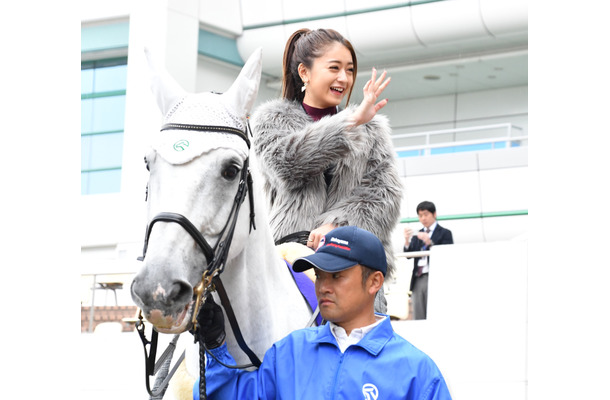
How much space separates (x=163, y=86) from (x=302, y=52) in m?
1.33

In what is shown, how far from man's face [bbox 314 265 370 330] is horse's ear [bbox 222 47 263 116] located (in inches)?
25.2

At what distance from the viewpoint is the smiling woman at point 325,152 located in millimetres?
3428

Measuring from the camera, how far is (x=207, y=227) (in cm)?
249

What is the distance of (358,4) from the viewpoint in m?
19.5

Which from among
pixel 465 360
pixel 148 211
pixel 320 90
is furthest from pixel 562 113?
pixel 465 360

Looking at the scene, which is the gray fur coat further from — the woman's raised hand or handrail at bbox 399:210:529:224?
handrail at bbox 399:210:529:224

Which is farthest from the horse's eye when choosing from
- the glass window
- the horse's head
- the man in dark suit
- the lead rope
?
the glass window

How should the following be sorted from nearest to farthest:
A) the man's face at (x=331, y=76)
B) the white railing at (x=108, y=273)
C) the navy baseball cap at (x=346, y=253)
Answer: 1. the navy baseball cap at (x=346, y=253)
2. the man's face at (x=331, y=76)
3. the white railing at (x=108, y=273)

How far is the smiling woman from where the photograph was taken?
135 inches

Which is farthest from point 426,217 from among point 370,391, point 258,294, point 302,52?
point 370,391

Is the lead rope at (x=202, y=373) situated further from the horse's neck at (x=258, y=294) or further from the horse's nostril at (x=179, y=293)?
the horse's nostril at (x=179, y=293)

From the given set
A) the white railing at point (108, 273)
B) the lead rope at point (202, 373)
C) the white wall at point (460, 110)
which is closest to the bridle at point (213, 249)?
the lead rope at point (202, 373)

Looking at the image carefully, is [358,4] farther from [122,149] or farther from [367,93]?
[367,93]

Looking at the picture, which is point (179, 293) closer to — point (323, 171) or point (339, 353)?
point (339, 353)
